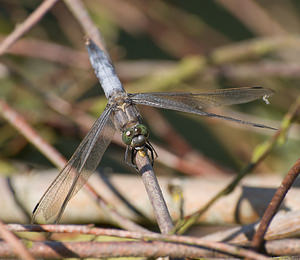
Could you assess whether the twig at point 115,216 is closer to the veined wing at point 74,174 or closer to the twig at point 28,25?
the veined wing at point 74,174

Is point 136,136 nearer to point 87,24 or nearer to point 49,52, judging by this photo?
point 87,24

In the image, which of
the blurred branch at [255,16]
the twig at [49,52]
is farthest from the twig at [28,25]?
the blurred branch at [255,16]

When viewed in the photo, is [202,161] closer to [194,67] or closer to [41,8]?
[194,67]

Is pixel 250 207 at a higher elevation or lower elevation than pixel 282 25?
lower

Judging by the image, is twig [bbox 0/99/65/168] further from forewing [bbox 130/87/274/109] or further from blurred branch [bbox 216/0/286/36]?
blurred branch [bbox 216/0/286/36]

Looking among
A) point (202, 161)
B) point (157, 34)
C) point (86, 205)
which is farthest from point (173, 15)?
point (86, 205)

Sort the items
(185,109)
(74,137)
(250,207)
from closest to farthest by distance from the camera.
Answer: (250,207) → (185,109) → (74,137)

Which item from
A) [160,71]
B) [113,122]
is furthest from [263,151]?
[160,71]
